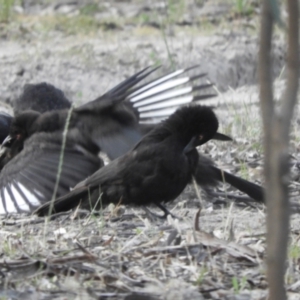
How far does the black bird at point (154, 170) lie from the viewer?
5473 mm

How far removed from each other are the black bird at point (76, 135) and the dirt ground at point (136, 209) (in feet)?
1.64

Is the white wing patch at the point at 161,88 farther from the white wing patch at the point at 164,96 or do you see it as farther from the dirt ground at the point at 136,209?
the dirt ground at the point at 136,209

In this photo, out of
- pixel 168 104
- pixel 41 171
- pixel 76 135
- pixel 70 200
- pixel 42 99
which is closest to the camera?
pixel 70 200

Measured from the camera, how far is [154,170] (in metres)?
5.49

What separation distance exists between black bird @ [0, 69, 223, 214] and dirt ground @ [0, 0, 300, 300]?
0.50 m

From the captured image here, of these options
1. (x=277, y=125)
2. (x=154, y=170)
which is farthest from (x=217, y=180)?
(x=277, y=125)

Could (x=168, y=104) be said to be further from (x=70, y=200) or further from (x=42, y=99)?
(x=42, y=99)

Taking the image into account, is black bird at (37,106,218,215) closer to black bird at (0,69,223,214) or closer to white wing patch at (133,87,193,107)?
black bird at (0,69,223,214)

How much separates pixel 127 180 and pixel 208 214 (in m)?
0.51

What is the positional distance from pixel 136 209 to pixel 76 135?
84cm

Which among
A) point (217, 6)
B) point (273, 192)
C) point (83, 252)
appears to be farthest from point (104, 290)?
point (217, 6)

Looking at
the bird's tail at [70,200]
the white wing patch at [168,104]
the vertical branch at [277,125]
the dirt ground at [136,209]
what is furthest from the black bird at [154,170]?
the vertical branch at [277,125]

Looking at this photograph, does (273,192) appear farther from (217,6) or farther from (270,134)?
(217,6)

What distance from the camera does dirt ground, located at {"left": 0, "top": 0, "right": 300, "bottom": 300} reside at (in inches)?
143
